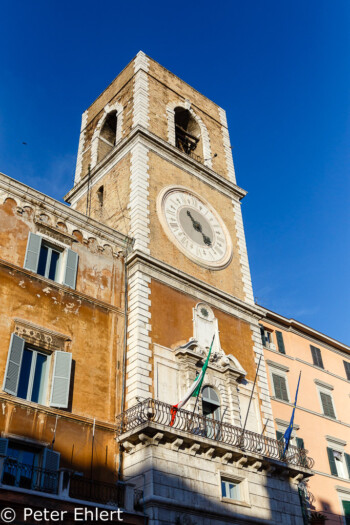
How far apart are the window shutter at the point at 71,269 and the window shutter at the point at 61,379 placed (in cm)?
260

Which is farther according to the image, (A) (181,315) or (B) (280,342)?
(B) (280,342)

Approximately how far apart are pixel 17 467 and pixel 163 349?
621 centimetres

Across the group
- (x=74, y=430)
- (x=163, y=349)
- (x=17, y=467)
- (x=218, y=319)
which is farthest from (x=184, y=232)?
(x=17, y=467)

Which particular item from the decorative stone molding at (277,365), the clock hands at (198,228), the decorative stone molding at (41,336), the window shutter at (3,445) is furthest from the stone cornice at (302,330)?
A: the window shutter at (3,445)

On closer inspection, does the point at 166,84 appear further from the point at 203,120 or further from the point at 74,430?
the point at 74,430

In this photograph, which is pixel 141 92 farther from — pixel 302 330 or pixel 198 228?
pixel 302 330

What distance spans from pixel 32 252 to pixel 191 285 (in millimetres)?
6059

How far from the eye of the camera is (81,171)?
28266 mm

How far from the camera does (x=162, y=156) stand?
24578 millimetres

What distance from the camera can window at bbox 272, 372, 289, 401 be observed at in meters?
25.3

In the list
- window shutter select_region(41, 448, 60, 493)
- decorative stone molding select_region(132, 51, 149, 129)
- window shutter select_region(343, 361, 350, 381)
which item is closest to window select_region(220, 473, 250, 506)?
window shutter select_region(41, 448, 60, 493)

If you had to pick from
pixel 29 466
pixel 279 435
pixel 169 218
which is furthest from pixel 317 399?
pixel 29 466

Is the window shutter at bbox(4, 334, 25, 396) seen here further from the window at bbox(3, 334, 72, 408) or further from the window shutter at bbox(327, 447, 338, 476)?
the window shutter at bbox(327, 447, 338, 476)

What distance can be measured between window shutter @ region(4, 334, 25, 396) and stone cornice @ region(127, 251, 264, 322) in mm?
5502
